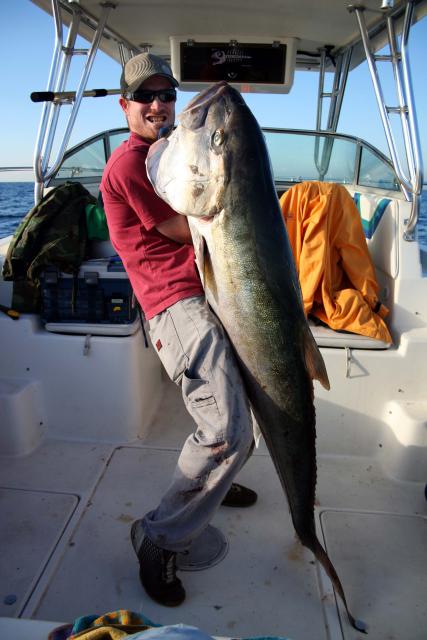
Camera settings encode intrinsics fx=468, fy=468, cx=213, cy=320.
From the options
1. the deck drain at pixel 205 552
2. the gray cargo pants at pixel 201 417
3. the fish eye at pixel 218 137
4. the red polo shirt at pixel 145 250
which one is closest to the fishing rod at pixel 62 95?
the red polo shirt at pixel 145 250

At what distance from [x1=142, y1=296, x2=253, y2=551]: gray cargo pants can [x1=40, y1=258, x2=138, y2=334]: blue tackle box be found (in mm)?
1246

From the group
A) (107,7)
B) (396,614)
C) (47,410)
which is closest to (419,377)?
(396,614)

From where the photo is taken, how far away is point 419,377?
10.4 feet

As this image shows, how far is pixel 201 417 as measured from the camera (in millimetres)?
1993

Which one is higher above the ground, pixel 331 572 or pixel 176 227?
pixel 176 227

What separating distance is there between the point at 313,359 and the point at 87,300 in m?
1.95

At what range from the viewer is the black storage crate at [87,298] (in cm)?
327

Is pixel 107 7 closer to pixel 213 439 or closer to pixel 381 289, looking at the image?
pixel 381 289

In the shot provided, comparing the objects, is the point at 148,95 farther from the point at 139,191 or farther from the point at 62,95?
the point at 62,95

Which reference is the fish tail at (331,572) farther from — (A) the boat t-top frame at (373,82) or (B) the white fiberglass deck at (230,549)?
(A) the boat t-top frame at (373,82)

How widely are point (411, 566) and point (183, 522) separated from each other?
1.20m

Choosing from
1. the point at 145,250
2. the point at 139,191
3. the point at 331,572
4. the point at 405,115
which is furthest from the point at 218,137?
the point at 405,115

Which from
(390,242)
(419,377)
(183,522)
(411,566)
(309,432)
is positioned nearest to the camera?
(309,432)

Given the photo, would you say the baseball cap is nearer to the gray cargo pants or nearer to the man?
the man
